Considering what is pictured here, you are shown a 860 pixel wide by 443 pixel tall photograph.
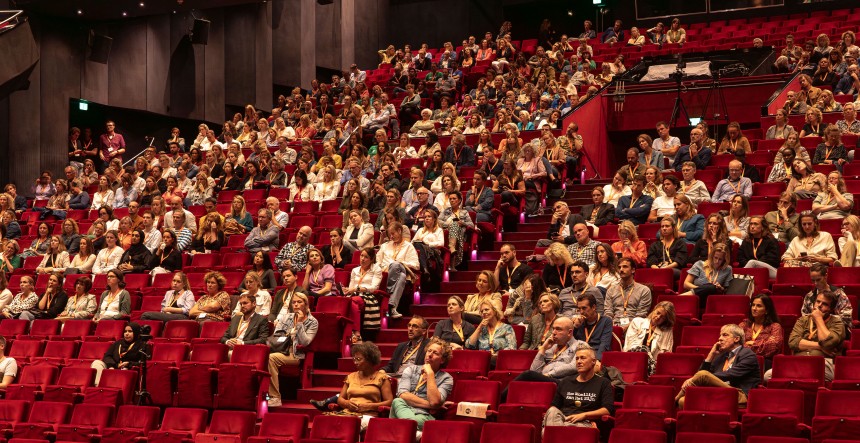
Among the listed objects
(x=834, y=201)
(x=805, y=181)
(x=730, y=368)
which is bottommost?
(x=730, y=368)

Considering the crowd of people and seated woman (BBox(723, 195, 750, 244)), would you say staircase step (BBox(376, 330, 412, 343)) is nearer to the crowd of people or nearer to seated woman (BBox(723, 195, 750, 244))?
the crowd of people

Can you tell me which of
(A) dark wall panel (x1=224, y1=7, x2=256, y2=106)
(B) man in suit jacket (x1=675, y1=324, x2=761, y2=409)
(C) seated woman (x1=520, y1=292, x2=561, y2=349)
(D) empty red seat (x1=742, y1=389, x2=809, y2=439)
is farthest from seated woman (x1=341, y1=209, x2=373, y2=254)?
(A) dark wall panel (x1=224, y1=7, x2=256, y2=106)

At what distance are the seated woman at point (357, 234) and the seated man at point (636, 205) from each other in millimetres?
2159

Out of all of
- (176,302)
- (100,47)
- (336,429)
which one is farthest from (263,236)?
(100,47)

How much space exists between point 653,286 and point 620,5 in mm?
13219

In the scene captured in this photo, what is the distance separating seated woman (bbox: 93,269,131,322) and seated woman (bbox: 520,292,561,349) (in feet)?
12.2

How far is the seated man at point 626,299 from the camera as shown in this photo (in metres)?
7.28

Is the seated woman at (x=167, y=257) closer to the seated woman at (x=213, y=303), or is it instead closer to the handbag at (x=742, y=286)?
the seated woman at (x=213, y=303)

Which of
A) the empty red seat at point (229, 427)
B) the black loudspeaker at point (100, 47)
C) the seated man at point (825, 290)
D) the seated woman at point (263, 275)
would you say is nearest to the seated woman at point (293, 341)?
the empty red seat at point (229, 427)

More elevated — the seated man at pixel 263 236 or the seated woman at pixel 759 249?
the seated man at pixel 263 236

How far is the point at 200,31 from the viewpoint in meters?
17.1

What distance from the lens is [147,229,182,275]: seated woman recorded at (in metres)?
10.0

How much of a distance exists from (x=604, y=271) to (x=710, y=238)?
0.84 meters

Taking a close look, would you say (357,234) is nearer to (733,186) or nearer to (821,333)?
(733,186)
